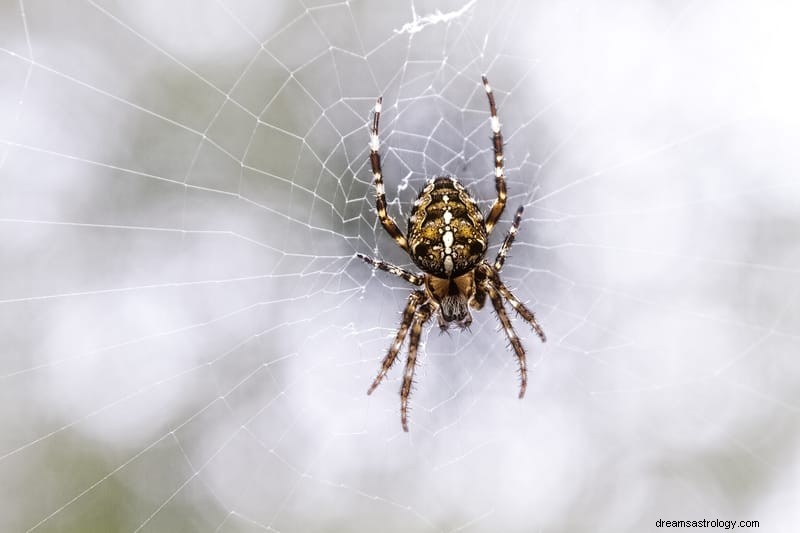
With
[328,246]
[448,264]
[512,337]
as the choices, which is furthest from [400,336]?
[328,246]

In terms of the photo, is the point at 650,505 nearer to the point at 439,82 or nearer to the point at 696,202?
the point at 696,202

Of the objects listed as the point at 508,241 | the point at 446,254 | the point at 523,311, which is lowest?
the point at 523,311

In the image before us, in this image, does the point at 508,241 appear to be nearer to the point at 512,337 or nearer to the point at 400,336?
the point at 512,337

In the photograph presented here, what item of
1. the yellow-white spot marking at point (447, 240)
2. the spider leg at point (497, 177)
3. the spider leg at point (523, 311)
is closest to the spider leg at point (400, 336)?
the yellow-white spot marking at point (447, 240)

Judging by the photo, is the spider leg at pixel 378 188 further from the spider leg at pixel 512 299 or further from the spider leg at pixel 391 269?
the spider leg at pixel 512 299

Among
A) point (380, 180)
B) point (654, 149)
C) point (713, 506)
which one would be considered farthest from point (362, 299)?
point (713, 506)

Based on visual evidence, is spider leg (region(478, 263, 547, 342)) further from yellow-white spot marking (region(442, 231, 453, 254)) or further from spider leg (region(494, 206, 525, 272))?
yellow-white spot marking (region(442, 231, 453, 254))
